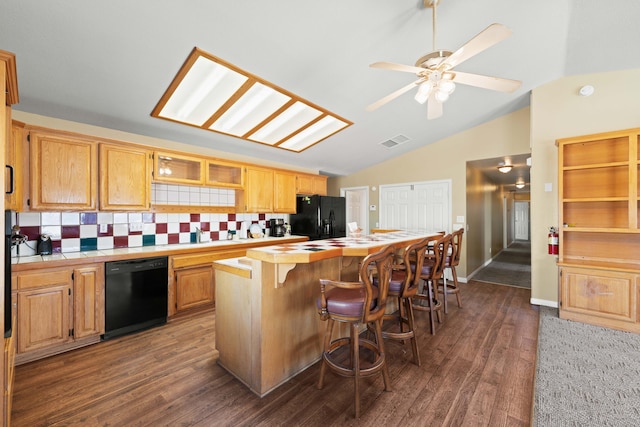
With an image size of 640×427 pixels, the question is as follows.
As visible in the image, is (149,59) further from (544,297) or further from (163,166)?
(544,297)

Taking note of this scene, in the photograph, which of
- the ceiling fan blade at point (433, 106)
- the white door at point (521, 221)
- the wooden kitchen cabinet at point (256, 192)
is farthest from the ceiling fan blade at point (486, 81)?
the white door at point (521, 221)

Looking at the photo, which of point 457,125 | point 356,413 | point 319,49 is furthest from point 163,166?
point 457,125

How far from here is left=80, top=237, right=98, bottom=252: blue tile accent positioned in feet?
9.74

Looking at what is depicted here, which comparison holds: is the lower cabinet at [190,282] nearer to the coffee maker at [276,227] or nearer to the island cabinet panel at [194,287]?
the island cabinet panel at [194,287]

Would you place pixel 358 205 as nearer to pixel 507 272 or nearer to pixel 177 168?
pixel 507 272

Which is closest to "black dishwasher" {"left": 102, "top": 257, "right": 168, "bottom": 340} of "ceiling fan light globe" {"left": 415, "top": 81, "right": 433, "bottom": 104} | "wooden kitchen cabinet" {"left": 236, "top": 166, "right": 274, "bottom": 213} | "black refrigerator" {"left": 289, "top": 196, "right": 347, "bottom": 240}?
"wooden kitchen cabinet" {"left": 236, "top": 166, "right": 274, "bottom": 213}

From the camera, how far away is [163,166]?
3.36m

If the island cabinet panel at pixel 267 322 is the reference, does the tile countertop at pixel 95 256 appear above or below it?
above

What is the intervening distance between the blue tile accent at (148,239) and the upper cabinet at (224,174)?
100cm

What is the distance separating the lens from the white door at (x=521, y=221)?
11242 millimetres

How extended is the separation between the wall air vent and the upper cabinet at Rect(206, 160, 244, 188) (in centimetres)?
267

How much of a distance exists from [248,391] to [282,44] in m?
2.84

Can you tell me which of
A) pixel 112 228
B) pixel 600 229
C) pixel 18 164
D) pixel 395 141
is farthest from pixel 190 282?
pixel 600 229

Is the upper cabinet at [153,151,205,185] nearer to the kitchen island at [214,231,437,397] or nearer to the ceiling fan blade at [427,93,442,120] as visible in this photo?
the kitchen island at [214,231,437,397]
